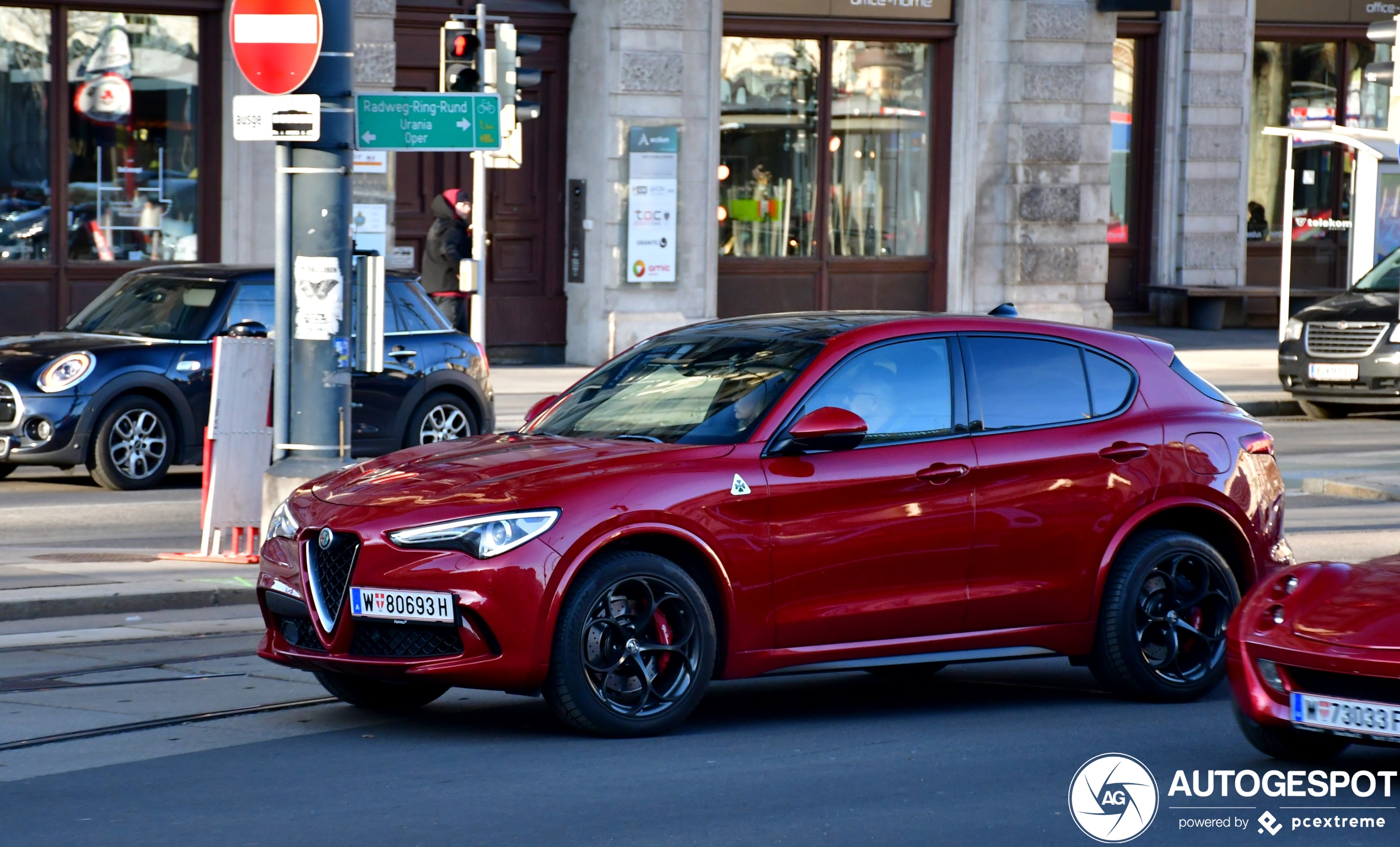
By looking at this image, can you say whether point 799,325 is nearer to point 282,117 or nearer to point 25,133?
point 282,117

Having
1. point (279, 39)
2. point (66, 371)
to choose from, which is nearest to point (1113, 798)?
point (279, 39)

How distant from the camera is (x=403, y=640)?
23.0 feet

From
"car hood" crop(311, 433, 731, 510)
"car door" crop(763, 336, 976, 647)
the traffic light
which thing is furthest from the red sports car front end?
the traffic light

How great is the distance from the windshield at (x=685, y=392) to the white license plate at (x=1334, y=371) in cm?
1401

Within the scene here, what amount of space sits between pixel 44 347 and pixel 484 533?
27.9 ft

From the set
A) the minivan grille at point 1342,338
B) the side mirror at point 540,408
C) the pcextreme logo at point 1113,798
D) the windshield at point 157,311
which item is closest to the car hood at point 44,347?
the windshield at point 157,311

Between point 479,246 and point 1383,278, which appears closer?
point 479,246

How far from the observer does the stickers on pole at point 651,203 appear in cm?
2350

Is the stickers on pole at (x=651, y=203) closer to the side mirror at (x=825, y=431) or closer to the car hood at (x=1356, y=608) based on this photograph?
the side mirror at (x=825, y=431)

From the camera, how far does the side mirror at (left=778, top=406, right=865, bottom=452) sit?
7312 mm

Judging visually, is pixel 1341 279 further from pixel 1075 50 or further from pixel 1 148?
pixel 1 148

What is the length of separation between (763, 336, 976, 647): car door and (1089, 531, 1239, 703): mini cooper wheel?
72 cm

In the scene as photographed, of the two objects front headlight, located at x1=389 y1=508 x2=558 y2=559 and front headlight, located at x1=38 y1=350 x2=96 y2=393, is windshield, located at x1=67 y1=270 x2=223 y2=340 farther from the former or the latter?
front headlight, located at x1=389 y1=508 x2=558 y2=559

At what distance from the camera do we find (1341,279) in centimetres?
3036
